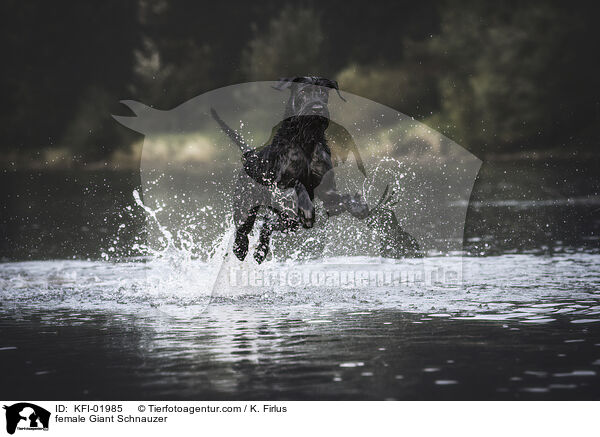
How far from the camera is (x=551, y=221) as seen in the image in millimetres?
29984

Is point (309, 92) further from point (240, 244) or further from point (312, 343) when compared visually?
Answer: point (312, 343)

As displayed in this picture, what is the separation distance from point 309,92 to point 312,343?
11.4 feet

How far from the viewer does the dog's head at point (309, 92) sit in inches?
432

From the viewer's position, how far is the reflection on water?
729 centimetres

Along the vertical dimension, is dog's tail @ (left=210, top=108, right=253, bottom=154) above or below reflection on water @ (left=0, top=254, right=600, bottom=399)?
above

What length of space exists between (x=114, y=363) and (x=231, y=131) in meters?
4.65

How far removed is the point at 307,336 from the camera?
9328 millimetres

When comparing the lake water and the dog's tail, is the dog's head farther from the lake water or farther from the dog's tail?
the lake water
